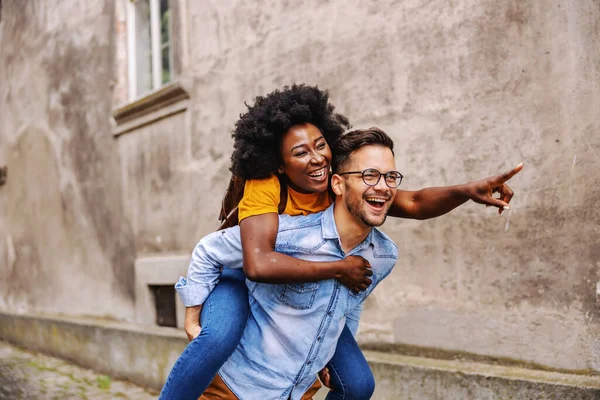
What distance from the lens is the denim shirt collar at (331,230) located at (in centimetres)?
268

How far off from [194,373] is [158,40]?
18.0ft

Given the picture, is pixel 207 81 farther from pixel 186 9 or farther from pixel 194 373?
pixel 194 373

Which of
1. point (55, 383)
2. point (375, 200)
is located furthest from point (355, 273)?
point (55, 383)

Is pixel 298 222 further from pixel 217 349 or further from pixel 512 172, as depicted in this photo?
pixel 512 172

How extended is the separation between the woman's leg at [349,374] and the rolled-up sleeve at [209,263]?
659 millimetres

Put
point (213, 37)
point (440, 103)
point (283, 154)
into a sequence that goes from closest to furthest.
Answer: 1. point (283, 154)
2. point (440, 103)
3. point (213, 37)

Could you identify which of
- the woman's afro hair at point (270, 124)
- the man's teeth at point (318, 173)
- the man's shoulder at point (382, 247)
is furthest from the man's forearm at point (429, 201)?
the woman's afro hair at point (270, 124)

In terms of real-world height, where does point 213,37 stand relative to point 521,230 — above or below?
above

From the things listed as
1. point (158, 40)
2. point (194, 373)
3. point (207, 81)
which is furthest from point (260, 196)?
point (158, 40)

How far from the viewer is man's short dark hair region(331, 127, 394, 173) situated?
8.70ft

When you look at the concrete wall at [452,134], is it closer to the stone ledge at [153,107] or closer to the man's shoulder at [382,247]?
the stone ledge at [153,107]

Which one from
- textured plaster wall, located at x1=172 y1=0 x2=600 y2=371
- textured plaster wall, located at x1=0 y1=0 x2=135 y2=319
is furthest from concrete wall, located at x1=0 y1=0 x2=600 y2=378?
textured plaster wall, located at x1=0 y1=0 x2=135 y2=319

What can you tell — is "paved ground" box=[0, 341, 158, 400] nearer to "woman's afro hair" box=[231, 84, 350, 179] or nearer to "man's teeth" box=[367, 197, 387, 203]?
"woman's afro hair" box=[231, 84, 350, 179]

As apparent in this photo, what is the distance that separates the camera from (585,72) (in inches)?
151
